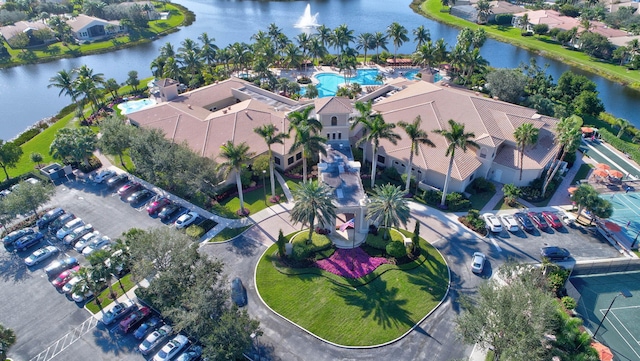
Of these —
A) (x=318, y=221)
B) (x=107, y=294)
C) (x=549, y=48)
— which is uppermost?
(x=549, y=48)

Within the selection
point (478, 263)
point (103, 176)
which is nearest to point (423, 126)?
point (478, 263)

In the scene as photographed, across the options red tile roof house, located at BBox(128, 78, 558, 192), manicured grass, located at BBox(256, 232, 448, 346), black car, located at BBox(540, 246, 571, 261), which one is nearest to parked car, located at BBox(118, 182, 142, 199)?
red tile roof house, located at BBox(128, 78, 558, 192)

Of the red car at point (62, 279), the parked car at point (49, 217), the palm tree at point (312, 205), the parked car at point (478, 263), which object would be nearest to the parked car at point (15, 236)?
the parked car at point (49, 217)

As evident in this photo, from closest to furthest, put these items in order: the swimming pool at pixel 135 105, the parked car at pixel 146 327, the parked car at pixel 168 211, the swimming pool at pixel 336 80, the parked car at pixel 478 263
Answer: the parked car at pixel 146 327 < the parked car at pixel 478 263 < the parked car at pixel 168 211 < the swimming pool at pixel 135 105 < the swimming pool at pixel 336 80

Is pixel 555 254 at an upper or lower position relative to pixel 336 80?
lower

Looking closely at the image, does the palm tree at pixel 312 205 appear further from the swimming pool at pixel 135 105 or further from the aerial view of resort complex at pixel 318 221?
the swimming pool at pixel 135 105

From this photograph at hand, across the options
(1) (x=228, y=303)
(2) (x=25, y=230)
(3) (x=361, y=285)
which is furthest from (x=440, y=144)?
(2) (x=25, y=230)

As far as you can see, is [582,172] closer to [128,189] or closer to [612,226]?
[612,226]
